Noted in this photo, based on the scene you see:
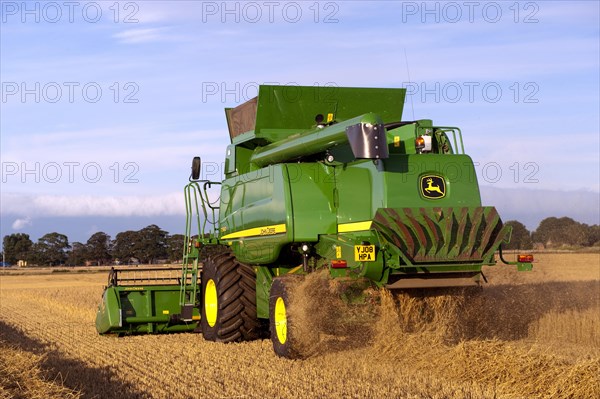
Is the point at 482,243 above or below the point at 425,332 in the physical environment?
above

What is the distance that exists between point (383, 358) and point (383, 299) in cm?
67

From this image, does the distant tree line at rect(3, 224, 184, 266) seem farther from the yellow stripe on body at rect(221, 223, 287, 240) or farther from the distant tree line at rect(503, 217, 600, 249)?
the yellow stripe on body at rect(221, 223, 287, 240)

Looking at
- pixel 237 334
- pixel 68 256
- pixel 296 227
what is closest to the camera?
pixel 296 227

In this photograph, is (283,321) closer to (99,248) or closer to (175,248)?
(175,248)

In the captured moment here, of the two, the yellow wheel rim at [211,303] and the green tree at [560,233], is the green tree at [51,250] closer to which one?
the green tree at [560,233]

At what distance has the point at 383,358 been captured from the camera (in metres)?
9.13

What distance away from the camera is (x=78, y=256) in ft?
365

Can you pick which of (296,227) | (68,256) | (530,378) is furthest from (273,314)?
(68,256)

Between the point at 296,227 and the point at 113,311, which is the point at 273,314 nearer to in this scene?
the point at 296,227

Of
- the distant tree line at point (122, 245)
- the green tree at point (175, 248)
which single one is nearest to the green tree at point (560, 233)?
the distant tree line at point (122, 245)

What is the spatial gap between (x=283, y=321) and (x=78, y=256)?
10554 cm

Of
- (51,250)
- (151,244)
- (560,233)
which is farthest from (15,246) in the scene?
(560,233)

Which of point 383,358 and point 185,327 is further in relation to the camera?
point 185,327

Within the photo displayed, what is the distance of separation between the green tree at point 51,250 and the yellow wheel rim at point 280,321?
110 meters
